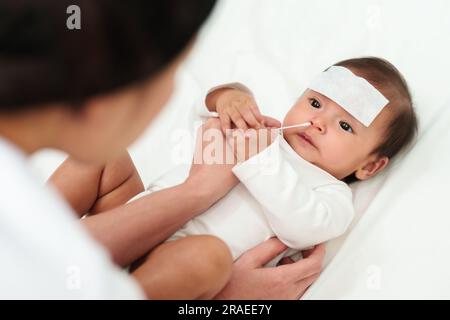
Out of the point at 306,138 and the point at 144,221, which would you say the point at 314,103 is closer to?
the point at 306,138

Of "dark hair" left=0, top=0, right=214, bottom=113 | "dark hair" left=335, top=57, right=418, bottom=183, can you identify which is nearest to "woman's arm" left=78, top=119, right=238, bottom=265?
"dark hair" left=335, top=57, right=418, bottom=183

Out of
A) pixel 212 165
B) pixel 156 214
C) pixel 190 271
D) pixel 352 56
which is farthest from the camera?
pixel 352 56

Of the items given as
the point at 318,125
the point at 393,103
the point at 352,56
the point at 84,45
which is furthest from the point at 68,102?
the point at 352,56

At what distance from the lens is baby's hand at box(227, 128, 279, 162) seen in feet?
3.73

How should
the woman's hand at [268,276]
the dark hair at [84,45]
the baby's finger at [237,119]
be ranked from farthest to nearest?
the baby's finger at [237,119] < the woman's hand at [268,276] < the dark hair at [84,45]

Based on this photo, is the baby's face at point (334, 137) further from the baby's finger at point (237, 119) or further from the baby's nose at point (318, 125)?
the baby's finger at point (237, 119)


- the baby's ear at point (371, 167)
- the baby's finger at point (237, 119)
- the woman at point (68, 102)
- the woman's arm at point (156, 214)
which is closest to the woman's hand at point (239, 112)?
the baby's finger at point (237, 119)

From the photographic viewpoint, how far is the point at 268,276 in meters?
1.07

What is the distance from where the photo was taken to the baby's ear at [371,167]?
1235 millimetres

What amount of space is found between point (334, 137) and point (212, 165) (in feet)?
0.86

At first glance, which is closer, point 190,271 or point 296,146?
point 190,271

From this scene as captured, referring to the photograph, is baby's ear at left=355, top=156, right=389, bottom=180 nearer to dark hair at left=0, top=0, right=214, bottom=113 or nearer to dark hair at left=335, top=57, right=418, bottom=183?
dark hair at left=335, top=57, right=418, bottom=183

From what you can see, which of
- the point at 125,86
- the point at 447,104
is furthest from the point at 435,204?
the point at 125,86
